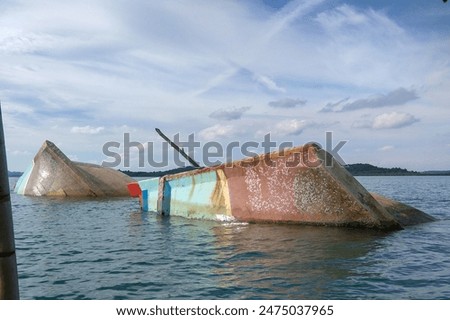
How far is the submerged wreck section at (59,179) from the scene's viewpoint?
69.9 feet

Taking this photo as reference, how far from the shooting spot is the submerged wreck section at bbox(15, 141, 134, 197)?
21297 millimetres

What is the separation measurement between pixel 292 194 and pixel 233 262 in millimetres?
3413

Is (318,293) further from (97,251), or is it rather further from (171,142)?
(171,142)

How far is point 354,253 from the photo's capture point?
655 centimetres

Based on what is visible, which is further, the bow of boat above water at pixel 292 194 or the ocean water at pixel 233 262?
the bow of boat above water at pixel 292 194

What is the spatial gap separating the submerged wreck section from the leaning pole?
19313 mm

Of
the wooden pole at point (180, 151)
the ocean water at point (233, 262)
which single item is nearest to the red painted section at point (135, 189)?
the wooden pole at point (180, 151)

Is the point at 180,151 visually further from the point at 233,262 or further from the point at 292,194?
the point at 233,262

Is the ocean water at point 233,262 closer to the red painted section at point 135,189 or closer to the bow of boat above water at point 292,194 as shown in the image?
the bow of boat above water at point 292,194

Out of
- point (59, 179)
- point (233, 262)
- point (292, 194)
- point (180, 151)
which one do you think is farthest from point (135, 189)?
point (59, 179)

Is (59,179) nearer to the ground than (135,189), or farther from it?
farther from it

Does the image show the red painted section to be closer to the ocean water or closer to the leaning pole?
the ocean water

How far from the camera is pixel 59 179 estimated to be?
21.4 meters

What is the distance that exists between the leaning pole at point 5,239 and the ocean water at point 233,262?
1.88 meters
